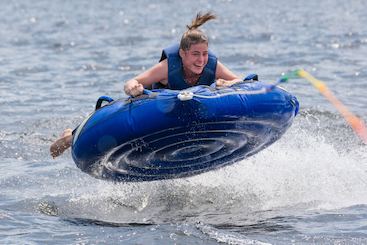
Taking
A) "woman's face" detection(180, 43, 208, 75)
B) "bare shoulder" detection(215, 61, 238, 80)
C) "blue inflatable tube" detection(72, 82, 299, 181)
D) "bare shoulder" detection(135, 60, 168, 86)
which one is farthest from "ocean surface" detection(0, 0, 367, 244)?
"woman's face" detection(180, 43, 208, 75)

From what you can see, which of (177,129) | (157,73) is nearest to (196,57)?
(157,73)

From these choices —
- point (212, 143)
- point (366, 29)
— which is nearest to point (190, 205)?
point (212, 143)

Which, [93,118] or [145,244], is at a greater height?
[93,118]

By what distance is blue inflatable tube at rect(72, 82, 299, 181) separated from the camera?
22.3 ft

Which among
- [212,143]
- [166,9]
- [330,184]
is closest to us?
[212,143]

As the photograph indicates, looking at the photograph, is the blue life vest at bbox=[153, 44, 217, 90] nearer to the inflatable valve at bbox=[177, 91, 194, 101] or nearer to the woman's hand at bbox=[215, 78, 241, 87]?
the woman's hand at bbox=[215, 78, 241, 87]

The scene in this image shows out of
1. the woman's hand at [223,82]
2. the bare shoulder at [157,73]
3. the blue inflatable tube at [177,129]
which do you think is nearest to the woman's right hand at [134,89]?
the blue inflatable tube at [177,129]

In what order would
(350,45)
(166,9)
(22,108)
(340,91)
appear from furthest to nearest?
1. (166,9)
2. (350,45)
3. (340,91)
4. (22,108)

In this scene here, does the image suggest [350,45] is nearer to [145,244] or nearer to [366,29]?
[366,29]

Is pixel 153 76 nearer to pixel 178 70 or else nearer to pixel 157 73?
pixel 157 73

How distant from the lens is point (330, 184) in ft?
26.5

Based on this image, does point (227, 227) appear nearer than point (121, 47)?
Yes

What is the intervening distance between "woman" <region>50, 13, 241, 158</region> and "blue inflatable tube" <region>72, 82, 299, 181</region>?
41 cm

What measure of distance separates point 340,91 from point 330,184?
19.5 feet
